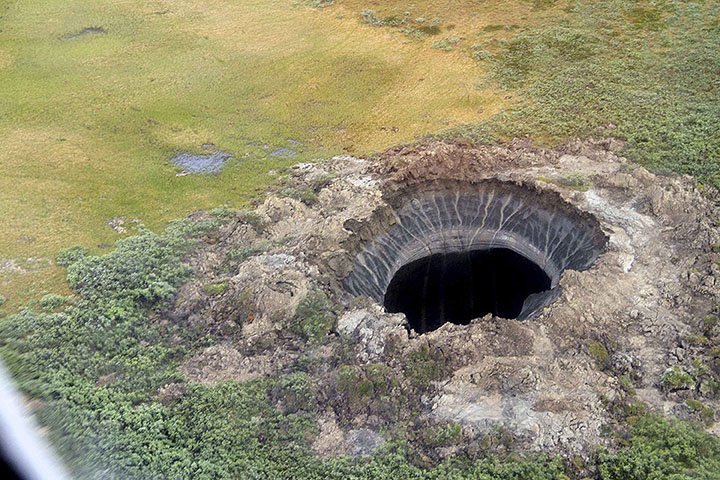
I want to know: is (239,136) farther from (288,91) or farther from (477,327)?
(477,327)

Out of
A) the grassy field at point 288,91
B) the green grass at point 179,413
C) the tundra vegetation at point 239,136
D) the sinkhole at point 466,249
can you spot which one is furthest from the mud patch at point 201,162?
the sinkhole at point 466,249

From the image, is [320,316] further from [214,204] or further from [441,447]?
[214,204]

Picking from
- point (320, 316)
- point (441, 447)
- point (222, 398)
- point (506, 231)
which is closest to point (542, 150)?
point (506, 231)

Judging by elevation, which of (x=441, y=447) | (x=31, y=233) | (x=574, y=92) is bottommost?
(x=441, y=447)

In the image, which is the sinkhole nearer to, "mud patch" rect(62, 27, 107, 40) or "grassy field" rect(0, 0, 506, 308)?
"grassy field" rect(0, 0, 506, 308)

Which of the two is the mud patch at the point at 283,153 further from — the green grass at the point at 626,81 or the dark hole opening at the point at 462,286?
the green grass at the point at 626,81

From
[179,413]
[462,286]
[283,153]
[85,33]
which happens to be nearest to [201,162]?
[283,153]
